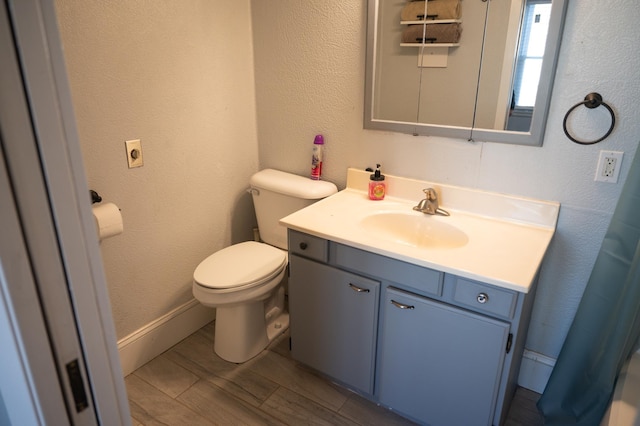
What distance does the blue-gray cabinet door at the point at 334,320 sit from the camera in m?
1.70

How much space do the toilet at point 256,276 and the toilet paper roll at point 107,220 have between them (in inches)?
17.9

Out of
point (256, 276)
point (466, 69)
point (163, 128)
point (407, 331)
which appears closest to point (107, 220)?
point (163, 128)

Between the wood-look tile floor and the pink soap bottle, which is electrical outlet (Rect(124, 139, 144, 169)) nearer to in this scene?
the pink soap bottle

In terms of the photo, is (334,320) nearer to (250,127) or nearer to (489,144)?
(489,144)

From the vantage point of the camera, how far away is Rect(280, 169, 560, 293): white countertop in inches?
55.9

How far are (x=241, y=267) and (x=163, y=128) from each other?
74 centimetres

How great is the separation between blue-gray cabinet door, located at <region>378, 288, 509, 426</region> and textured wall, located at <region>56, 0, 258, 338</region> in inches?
45.2

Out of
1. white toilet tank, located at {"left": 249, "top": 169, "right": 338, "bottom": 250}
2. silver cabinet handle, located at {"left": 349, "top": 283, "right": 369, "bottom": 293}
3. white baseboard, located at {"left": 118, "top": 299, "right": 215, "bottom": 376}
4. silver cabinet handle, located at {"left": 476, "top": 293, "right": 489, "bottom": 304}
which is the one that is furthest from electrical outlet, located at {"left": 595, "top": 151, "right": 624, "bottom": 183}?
white baseboard, located at {"left": 118, "top": 299, "right": 215, "bottom": 376}

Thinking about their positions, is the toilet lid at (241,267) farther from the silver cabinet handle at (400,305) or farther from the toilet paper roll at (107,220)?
the silver cabinet handle at (400,305)

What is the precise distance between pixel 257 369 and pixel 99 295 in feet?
5.19

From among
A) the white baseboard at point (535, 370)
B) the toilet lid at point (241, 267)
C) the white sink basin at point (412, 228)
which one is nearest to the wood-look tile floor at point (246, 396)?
the white baseboard at point (535, 370)

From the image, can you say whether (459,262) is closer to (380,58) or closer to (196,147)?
(380,58)

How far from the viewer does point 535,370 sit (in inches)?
74.9

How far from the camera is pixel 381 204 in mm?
1995
